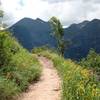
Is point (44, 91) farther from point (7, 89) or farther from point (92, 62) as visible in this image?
point (92, 62)

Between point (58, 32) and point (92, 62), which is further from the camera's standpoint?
point (58, 32)

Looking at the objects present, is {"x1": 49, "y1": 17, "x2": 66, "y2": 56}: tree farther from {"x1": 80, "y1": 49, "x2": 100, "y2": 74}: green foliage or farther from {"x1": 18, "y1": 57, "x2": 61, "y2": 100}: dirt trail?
{"x1": 18, "y1": 57, "x2": 61, "y2": 100}: dirt trail

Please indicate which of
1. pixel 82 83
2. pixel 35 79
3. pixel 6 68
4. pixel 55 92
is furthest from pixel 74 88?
pixel 35 79

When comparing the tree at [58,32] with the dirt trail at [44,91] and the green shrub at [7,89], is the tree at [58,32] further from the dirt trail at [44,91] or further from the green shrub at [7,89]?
the green shrub at [7,89]

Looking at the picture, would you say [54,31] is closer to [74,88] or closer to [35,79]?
[35,79]

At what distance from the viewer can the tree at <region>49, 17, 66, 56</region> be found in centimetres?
5319

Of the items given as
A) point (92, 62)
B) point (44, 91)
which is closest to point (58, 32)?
point (92, 62)

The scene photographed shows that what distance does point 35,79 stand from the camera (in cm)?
2006

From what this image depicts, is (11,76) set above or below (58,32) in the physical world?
below

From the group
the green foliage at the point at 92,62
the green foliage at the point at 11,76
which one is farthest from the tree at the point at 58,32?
the green foliage at the point at 11,76

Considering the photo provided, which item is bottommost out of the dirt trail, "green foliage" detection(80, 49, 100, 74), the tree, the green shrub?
"green foliage" detection(80, 49, 100, 74)

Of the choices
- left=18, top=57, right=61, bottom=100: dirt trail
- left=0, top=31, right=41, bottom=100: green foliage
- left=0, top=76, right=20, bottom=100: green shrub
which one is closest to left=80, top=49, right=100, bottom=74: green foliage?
left=18, top=57, right=61, bottom=100: dirt trail

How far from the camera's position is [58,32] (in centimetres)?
5350

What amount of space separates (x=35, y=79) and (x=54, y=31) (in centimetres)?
3464
